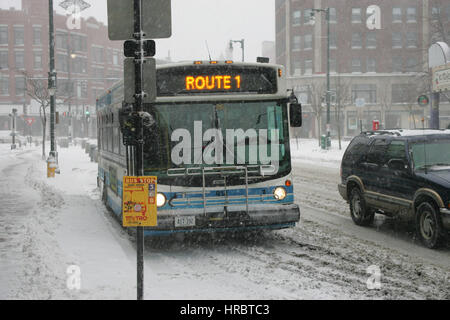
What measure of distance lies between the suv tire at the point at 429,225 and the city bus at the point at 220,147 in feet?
6.54

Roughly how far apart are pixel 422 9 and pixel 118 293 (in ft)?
232

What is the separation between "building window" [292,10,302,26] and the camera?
7225 cm

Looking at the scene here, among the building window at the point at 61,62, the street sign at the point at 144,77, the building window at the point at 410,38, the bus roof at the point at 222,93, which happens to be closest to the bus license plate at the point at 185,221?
the bus roof at the point at 222,93

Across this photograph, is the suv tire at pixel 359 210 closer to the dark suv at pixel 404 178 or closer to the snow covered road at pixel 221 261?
the dark suv at pixel 404 178

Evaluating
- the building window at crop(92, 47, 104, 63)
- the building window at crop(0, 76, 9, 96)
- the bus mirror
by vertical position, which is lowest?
the bus mirror

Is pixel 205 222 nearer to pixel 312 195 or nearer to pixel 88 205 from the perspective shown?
pixel 88 205

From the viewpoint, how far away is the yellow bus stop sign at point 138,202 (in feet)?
19.3

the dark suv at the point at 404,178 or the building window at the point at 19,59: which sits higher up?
→ the building window at the point at 19,59

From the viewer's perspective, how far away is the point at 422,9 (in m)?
69.0

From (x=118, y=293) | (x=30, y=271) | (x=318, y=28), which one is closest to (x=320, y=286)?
(x=118, y=293)

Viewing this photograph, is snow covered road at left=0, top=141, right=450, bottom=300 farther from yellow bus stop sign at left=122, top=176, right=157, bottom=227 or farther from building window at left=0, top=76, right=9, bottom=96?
building window at left=0, top=76, right=9, bottom=96

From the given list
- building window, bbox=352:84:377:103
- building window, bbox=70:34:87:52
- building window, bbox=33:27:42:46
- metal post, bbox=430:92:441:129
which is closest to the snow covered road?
metal post, bbox=430:92:441:129

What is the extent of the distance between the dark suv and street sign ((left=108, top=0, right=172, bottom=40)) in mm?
4847
